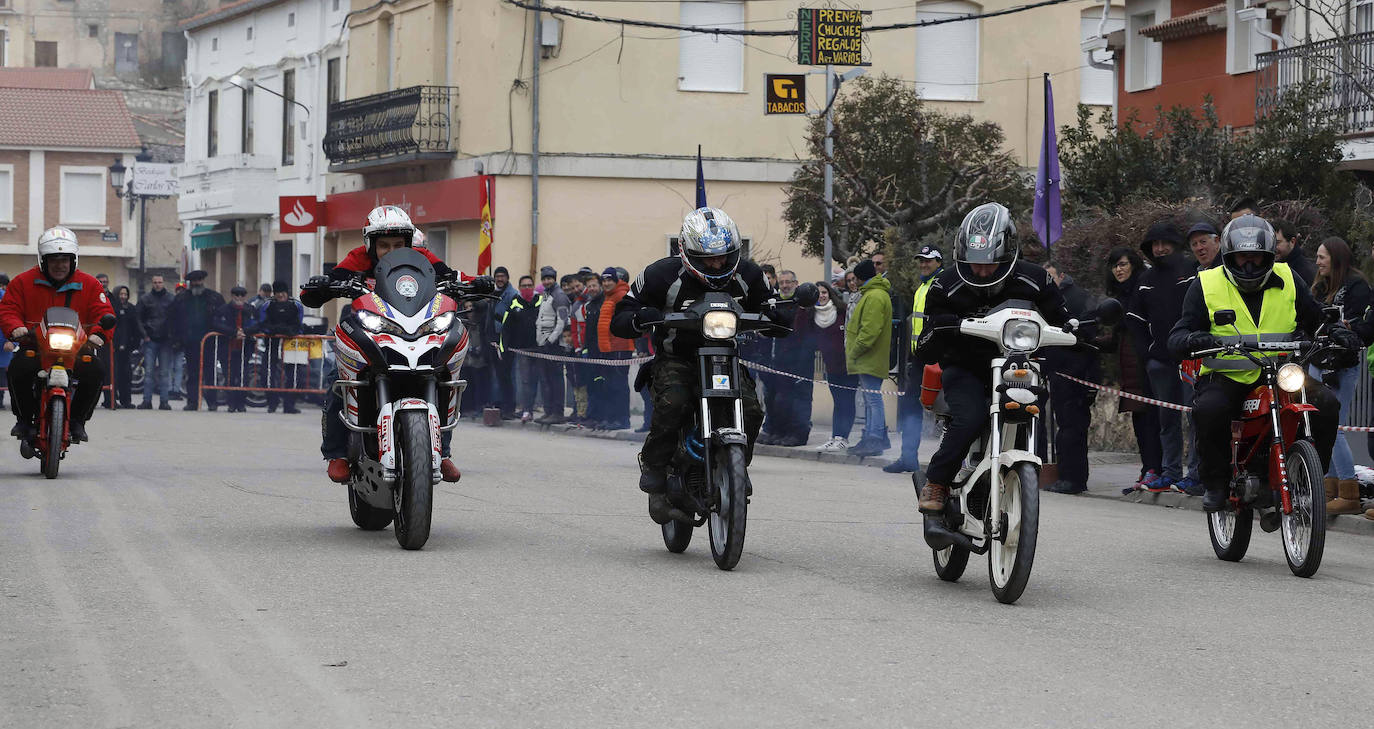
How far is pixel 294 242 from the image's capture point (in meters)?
45.2

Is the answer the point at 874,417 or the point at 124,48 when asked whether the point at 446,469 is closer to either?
the point at 874,417

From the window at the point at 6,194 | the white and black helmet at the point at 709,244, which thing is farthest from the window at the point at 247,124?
the white and black helmet at the point at 709,244

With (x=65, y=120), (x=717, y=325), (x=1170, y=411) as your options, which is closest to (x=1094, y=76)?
(x=1170, y=411)

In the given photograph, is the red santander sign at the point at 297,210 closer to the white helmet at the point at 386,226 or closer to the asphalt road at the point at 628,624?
the asphalt road at the point at 628,624

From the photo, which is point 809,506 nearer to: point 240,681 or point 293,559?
point 293,559

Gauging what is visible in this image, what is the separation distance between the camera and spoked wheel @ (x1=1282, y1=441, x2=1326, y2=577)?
9469 mm

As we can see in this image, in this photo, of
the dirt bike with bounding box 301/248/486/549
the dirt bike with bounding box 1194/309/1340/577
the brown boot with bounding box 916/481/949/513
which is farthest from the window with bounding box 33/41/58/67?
the brown boot with bounding box 916/481/949/513

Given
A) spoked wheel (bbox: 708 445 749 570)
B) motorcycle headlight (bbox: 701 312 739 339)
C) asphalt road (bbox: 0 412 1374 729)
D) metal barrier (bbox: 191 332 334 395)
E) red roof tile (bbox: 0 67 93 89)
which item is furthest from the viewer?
red roof tile (bbox: 0 67 93 89)

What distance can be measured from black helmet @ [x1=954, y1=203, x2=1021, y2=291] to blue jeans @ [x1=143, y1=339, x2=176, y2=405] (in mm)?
21314

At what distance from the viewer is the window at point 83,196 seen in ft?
218

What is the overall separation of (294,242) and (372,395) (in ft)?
117

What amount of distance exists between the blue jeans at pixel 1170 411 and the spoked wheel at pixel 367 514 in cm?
596

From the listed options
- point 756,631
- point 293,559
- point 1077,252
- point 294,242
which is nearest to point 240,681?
point 756,631

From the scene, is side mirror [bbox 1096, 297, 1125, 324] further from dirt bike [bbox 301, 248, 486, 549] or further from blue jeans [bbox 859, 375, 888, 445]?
blue jeans [bbox 859, 375, 888, 445]
